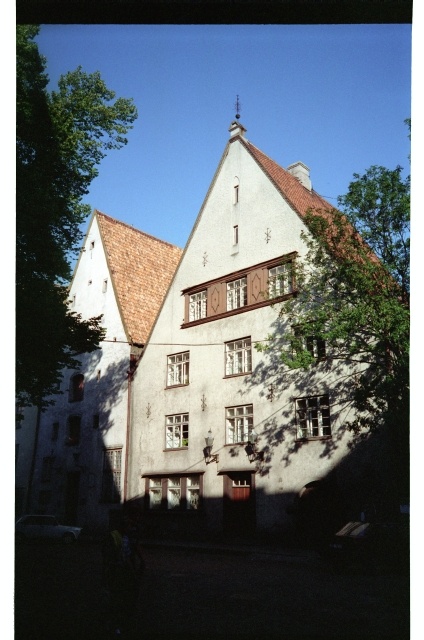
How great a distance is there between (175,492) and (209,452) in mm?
2377

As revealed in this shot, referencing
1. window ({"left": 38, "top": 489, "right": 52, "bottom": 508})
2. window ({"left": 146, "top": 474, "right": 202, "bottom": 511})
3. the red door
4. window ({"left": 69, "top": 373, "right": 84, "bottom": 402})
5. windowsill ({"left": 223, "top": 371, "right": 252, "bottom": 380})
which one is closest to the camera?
the red door

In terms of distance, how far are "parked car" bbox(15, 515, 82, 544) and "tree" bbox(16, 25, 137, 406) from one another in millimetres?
6736

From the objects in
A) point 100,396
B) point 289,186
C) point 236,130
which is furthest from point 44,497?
point 236,130

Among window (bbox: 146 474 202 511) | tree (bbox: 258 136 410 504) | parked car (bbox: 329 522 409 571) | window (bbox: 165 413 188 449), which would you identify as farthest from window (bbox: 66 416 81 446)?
parked car (bbox: 329 522 409 571)

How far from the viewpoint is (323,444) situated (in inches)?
658

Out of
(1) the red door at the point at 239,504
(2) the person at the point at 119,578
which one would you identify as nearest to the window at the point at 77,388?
(1) the red door at the point at 239,504

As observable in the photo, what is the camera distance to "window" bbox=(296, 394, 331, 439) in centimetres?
1703

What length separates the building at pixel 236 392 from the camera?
56.1ft

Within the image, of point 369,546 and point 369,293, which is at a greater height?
point 369,293

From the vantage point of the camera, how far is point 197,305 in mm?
22297

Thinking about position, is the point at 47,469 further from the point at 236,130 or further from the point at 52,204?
the point at 236,130

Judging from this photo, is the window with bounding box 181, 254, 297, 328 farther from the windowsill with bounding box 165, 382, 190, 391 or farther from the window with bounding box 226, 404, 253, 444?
the window with bounding box 226, 404, 253, 444

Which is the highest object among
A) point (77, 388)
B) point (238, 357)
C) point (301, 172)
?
point (301, 172)
